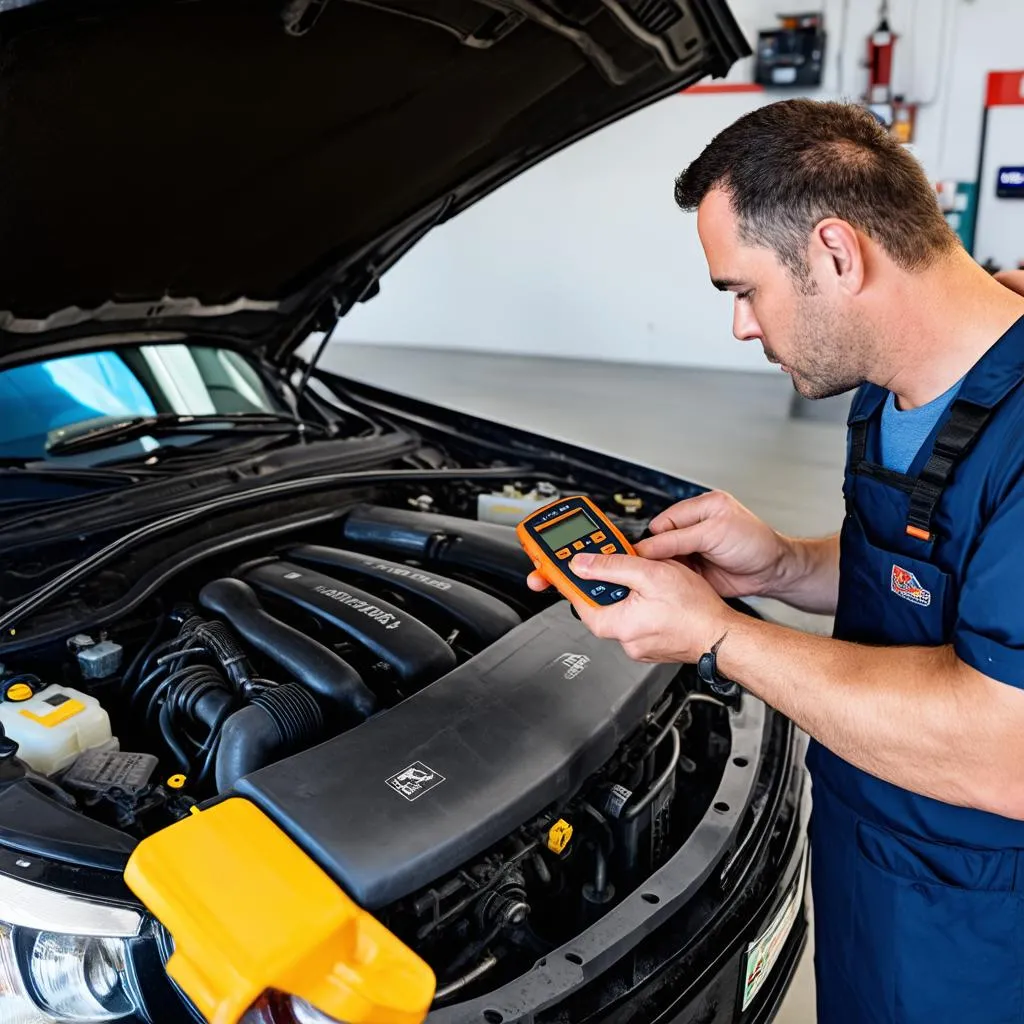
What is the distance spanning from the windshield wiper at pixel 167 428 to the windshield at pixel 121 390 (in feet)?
0.05

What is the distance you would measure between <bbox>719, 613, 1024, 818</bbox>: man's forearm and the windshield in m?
1.34

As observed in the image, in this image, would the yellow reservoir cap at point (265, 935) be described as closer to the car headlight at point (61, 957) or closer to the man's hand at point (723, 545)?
the car headlight at point (61, 957)

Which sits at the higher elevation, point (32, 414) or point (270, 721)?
point (32, 414)

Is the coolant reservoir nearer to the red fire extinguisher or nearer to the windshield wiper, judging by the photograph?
the windshield wiper

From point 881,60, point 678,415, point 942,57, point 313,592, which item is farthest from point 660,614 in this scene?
point 942,57

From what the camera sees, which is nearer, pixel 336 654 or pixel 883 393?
pixel 883 393

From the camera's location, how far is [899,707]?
0.95 metres

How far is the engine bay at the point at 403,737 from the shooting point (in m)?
0.97

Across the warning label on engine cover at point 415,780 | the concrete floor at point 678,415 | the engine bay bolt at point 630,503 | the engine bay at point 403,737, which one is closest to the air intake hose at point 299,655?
the engine bay at point 403,737

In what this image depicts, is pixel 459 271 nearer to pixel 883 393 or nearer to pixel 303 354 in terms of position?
pixel 303 354

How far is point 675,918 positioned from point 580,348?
276 inches

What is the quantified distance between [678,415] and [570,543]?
4.82m

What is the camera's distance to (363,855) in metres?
0.90

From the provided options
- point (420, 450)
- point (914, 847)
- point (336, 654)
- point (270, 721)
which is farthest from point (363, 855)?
point (420, 450)
